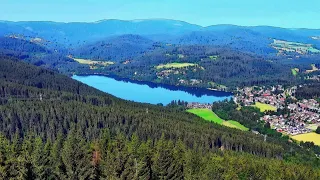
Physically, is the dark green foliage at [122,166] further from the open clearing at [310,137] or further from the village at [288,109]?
the village at [288,109]

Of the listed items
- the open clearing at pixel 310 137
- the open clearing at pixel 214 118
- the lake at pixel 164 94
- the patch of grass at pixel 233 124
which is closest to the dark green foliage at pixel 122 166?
the open clearing at pixel 310 137

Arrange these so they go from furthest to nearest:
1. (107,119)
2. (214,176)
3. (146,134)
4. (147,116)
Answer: (147,116)
(107,119)
(146,134)
(214,176)

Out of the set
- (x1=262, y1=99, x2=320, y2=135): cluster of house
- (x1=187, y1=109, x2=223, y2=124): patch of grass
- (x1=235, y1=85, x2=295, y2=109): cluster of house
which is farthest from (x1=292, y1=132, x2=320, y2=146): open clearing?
(x1=235, y1=85, x2=295, y2=109): cluster of house

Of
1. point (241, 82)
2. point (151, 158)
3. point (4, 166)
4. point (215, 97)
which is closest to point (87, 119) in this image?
point (151, 158)

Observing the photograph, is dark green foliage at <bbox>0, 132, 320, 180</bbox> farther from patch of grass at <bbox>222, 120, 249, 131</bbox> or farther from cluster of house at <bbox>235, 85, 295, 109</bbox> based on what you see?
cluster of house at <bbox>235, 85, 295, 109</bbox>

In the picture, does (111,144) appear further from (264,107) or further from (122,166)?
(264,107)

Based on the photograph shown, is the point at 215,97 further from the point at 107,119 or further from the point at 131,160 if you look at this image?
the point at 131,160
